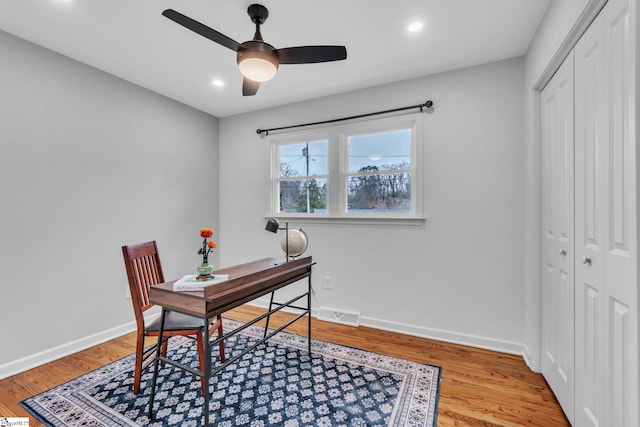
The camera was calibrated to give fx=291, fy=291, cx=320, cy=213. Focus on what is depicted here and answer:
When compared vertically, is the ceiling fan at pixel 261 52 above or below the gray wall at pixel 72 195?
above

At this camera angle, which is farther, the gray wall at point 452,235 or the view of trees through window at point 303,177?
the view of trees through window at point 303,177

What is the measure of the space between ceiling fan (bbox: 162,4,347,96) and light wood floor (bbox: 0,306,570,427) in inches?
90.4

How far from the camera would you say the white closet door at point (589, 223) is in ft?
4.34

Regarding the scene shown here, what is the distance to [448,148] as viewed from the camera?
273 centimetres

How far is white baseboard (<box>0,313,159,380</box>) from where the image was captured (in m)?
2.18

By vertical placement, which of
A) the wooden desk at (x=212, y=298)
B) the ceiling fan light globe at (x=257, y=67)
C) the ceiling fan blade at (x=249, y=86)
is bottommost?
the wooden desk at (x=212, y=298)

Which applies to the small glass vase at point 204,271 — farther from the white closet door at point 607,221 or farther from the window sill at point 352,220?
the white closet door at point 607,221

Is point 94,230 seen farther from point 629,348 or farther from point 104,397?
point 629,348

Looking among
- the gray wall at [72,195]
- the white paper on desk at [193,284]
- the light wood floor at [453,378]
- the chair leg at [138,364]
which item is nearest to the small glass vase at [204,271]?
the white paper on desk at [193,284]

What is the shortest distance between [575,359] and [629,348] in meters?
0.64

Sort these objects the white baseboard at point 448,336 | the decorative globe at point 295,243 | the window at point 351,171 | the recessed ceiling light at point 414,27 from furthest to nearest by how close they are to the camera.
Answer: the window at point 351,171 → the white baseboard at point 448,336 → the decorative globe at point 295,243 → the recessed ceiling light at point 414,27

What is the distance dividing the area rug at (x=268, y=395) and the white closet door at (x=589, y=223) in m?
0.80

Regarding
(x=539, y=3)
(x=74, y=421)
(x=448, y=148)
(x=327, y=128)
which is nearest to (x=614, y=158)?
(x=539, y=3)

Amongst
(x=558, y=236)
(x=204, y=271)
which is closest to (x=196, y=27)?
(x=204, y=271)
